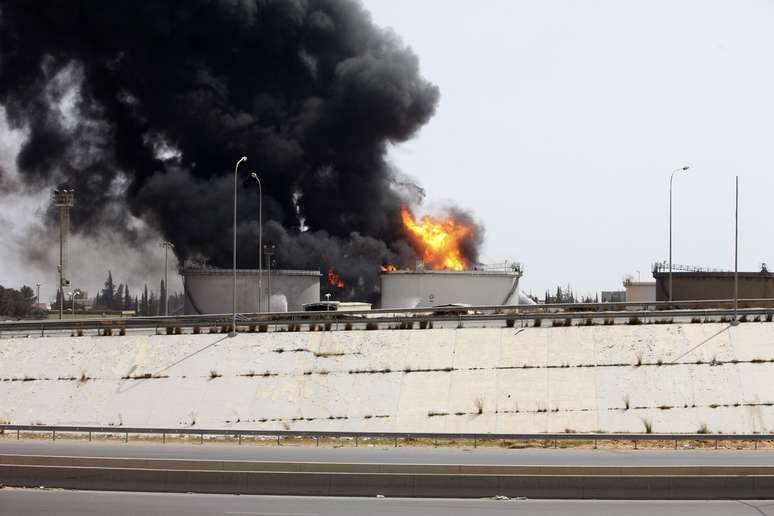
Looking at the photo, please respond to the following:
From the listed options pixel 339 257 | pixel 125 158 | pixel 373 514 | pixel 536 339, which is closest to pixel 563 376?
pixel 536 339

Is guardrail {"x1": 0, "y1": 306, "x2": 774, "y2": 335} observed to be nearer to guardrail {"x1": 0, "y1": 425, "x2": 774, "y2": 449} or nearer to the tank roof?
guardrail {"x1": 0, "y1": 425, "x2": 774, "y2": 449}

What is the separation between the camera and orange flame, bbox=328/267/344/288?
289ft

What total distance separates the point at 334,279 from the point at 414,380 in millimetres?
51965

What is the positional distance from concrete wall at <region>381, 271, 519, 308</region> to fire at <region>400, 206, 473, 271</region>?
501 inches

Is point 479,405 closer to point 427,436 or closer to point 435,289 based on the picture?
point 427,436

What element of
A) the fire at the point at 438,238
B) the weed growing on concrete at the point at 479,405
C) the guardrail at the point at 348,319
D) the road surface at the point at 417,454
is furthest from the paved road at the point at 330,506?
the fire at the point at 438,238

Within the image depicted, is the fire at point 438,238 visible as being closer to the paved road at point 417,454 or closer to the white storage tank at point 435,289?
the white storage tank at point 435,289

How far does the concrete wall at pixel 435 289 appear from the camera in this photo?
75438 millimetres

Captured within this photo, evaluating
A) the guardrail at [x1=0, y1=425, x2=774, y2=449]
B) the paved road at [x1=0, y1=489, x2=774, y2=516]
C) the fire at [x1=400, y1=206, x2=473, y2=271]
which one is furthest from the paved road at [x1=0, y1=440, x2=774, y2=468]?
the fire at [x1=400, y1=206, x2=473, y2=271]

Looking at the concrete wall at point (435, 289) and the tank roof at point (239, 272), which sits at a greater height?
the tank roof at point (239, 272)

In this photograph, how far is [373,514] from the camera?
63.4 feet

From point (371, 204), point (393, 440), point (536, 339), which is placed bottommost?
point (393, 440)

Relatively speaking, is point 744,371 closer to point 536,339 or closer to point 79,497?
point 536,339

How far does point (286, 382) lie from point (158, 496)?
16.7m
